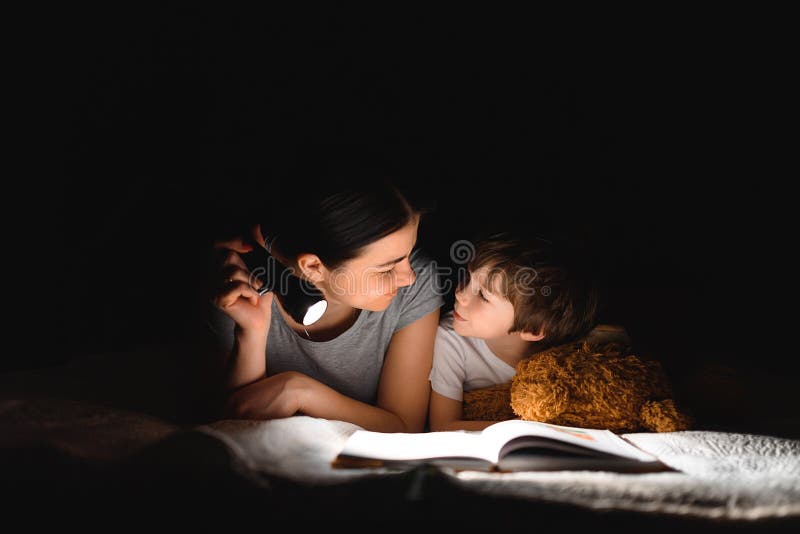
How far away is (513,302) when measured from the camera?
1.43 meters

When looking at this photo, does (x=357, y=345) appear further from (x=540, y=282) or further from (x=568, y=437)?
(x=568, y=437)

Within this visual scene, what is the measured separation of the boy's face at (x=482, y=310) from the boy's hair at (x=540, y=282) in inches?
0.6

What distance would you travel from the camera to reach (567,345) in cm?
142

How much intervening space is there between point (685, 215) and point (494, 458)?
1.11 metres

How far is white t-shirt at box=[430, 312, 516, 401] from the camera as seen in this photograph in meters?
1.56

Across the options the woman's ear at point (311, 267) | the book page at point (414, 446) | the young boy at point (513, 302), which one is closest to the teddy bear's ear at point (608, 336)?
the young boy at point (513, 302)

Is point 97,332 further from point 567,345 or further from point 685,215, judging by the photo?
point 685,215

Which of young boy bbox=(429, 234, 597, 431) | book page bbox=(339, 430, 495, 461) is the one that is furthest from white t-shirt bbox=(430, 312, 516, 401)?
book page bbox=(339, 430, 495, 461)

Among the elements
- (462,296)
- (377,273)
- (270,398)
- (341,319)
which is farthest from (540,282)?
(270,398)

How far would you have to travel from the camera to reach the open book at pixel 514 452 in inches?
39.3

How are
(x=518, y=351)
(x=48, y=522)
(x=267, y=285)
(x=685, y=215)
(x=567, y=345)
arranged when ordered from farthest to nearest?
(x=685, y=215)
(x=518, y=351)
(x=567, y=345)
(x=267, y=285)
(x=48, y=522)

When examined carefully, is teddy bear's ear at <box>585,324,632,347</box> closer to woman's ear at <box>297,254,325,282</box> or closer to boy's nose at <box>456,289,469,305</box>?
boy's nose at <box>456,289,469,305</box>

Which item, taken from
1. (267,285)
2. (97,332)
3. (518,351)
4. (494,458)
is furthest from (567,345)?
(97,332)

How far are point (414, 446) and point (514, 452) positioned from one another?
20cm
